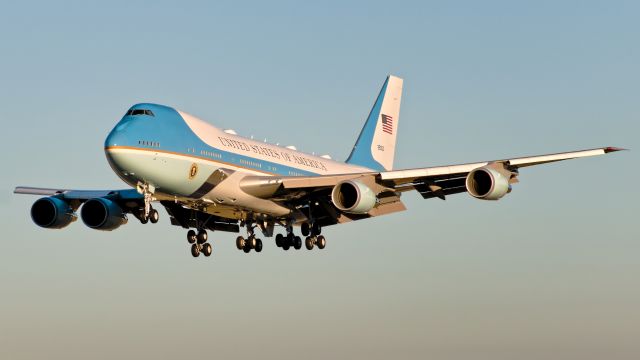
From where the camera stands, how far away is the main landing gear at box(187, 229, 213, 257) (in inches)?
2389

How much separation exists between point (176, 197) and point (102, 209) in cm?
774

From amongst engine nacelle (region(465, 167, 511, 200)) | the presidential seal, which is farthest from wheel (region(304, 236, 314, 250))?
engine nacelle (region(465, 167, 511, 200))

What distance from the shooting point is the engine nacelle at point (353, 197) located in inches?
2142

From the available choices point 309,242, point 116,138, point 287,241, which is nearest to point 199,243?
point 287,241

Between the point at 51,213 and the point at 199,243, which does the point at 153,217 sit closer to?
the point at 199,243

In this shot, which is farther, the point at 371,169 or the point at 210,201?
the point at 371,169

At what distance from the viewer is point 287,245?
6191 cm

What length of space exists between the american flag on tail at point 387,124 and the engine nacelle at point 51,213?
76.2 ft

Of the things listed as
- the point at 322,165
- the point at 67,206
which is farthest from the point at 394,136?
the point at 67,206

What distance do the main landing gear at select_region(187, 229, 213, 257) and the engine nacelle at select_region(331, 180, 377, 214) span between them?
8.91 meters

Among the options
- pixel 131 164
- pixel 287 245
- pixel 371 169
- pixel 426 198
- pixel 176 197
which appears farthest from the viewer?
pixel 371 169

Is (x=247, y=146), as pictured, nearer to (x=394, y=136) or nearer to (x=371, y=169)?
(x=371, y=169)

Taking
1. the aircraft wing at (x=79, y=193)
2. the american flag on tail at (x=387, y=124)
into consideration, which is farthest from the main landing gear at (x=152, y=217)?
the american flag on tail at (x=387, y=124)

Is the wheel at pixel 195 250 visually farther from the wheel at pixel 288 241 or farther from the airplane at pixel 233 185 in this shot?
the wheel at pixel 288 241
